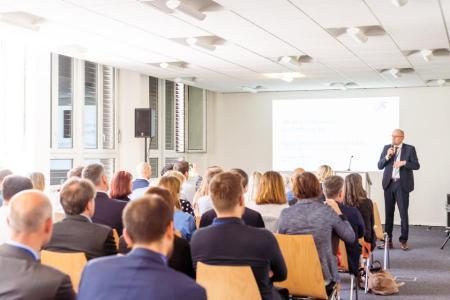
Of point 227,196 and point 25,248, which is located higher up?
point 227,196

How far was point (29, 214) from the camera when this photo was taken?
7.38ft

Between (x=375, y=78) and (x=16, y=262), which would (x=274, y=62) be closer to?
(x=375, y=78)

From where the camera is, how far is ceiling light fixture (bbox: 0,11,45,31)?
584 centimetres

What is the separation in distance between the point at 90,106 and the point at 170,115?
249 cm

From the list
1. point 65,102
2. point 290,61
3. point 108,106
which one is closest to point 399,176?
point 290,61

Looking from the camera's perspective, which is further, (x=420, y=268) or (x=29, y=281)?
(x=420, y=268)

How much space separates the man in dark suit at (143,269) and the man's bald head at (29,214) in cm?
30

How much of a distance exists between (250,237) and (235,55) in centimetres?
511

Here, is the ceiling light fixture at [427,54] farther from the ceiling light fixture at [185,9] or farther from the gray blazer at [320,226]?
the gray blazer at [320,226]

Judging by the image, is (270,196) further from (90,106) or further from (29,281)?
(90,106)

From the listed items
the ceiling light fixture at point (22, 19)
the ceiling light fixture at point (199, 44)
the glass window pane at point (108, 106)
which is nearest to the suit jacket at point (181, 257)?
the ceiling light fixture at point (22, 19)

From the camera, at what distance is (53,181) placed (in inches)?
333

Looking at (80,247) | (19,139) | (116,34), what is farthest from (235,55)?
(80,247)

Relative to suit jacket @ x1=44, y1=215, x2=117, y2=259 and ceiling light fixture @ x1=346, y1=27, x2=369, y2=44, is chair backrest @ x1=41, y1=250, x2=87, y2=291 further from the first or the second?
ceiling light fixture @ x1=346, y1=27, x2=369, y2=44
